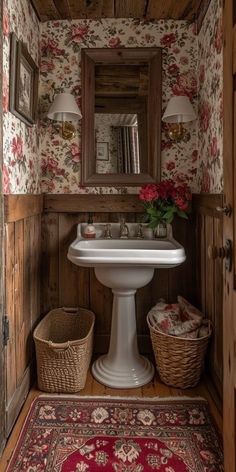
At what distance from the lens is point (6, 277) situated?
59.2 inches

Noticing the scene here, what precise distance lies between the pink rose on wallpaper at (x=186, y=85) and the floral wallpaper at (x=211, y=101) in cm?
5

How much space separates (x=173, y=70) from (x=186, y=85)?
0.42 ft

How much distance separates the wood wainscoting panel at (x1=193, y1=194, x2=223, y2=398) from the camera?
1730mm

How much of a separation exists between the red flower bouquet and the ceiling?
104 centimetres

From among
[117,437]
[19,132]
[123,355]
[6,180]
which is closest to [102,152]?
[19,132]

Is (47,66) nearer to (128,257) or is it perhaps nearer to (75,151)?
(75,151)

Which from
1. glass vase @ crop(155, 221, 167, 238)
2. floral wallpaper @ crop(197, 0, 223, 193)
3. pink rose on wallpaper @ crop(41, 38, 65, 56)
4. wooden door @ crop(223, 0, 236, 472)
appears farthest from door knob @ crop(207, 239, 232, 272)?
pink rose on wallpaper @ crop(41, 38, 65, 56)

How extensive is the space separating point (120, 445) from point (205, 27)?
222cm

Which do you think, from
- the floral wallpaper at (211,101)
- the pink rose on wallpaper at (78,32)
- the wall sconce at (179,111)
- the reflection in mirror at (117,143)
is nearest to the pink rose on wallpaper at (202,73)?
the floral wallpaper at (211,101)

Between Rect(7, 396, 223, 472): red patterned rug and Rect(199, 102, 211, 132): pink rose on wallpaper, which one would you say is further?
Rect(199, 102, 211, 132): pink rose on wallpaper

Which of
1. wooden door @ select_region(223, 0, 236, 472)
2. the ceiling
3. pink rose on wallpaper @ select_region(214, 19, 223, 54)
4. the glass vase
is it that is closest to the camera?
wooden door @ select_region(223, 0, 236, 472)

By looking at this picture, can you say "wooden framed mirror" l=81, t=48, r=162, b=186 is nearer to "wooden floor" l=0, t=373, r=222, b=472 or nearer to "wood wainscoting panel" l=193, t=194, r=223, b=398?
"wood wainscoting panel" l=193, t=194, r=223, b=398

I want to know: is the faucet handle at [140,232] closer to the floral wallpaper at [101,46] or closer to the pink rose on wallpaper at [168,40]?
the floral wallpaper at [101,46]

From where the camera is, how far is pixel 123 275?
5.87 feet
